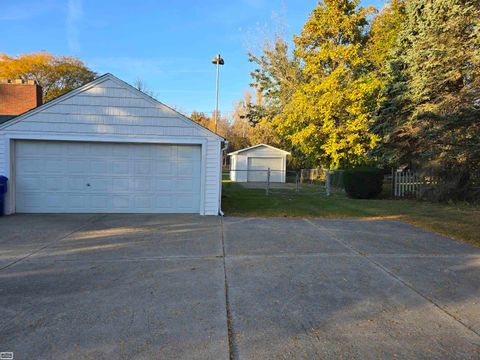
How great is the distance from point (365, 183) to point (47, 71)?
3525 cm

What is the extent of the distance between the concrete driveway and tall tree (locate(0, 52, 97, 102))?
114 feet

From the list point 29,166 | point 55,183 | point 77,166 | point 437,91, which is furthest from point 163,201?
point 437,91

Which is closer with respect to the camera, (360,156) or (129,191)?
(129,191)

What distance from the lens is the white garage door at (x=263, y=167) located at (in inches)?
1116

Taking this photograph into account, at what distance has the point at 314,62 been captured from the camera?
66.5 ft

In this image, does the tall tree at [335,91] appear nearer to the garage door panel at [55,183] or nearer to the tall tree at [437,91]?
the tall tree at [437,91]

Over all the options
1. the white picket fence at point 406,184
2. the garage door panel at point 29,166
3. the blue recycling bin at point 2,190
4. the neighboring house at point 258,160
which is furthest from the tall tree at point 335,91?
the blue recycling bin at point 2,190

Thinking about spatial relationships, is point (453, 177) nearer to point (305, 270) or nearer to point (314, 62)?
point (314, 62)

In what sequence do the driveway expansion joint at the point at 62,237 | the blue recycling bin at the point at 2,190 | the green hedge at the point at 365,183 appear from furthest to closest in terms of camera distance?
1. the green hedge at the point at 365,183
2. the blue recycling bin at the point at 2,190
3. the driveway expansion joint at the point at 62,237

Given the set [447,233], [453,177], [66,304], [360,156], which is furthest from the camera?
[360,156]

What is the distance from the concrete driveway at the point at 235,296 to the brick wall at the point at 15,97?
669 inches

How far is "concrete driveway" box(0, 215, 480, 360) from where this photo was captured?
2.79 metres

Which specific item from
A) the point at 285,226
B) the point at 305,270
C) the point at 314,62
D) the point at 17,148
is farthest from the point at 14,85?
the point at 305,270

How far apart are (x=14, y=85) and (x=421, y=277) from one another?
78.7 feet
